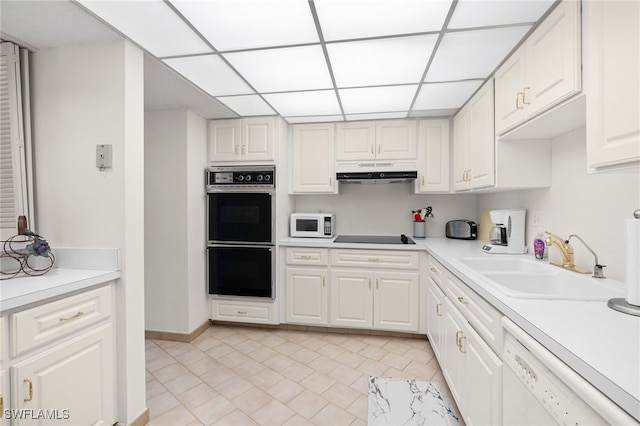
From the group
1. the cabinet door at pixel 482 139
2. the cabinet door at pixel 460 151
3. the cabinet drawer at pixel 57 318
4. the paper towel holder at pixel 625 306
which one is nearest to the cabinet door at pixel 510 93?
the cabinet door at pixel 482 139

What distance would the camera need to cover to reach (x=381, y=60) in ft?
6.01

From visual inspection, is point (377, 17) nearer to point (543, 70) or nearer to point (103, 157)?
point (543, 70)

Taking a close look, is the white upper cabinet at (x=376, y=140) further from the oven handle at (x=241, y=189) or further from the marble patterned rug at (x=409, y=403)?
the marble patterned rug at (x=409, y=403)

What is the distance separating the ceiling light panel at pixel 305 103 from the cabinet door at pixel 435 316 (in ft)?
5.87

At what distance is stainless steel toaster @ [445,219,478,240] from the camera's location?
3.01 m

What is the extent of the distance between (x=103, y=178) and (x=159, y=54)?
83 cm

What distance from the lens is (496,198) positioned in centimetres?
279

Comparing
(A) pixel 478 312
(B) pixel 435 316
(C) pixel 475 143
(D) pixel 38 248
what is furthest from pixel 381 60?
(D) pixel 38 248

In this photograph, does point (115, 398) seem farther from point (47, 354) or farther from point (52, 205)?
point (52, 205)

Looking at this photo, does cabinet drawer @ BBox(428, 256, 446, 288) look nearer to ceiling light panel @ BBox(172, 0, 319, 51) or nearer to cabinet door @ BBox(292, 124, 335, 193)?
cabinet door @ BBox(292, 124, 335, 193)

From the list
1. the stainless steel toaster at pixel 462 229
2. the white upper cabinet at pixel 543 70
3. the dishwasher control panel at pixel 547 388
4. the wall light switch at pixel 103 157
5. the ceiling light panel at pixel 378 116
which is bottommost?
the dishwasher control panel at pixel 547 388

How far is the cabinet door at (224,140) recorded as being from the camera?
3.05 meters

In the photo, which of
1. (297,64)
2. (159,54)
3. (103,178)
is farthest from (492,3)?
(103,178)

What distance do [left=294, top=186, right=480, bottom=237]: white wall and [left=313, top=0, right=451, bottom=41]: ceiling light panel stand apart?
6.63 ft
